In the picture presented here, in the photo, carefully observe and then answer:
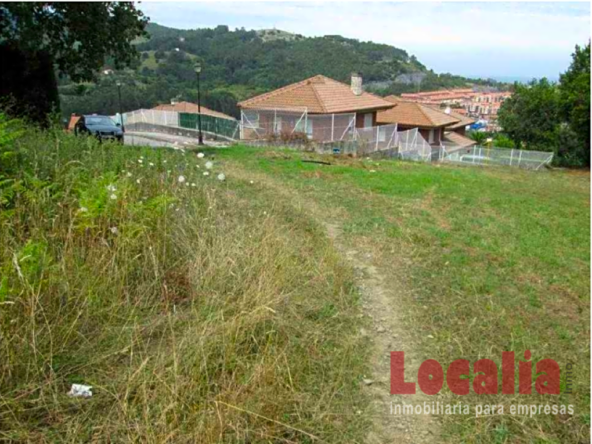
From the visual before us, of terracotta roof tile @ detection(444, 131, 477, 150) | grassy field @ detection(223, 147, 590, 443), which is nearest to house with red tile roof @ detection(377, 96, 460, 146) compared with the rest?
terracotta roof tile @ detection(444, 131, 477, 150)

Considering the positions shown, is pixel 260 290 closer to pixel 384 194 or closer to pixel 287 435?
pixel 287 435

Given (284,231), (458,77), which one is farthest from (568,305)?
(458,77)

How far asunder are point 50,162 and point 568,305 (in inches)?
189

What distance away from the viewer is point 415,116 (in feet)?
98.6

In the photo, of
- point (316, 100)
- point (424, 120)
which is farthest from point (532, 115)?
point (316, 100)

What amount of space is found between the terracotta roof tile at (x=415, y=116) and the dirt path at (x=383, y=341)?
82.5ft

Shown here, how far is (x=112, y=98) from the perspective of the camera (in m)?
35.6

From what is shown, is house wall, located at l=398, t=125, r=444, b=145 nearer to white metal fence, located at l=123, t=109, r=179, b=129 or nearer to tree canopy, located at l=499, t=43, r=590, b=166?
tree canopy, located at l=499, t=43, r=590, b=166

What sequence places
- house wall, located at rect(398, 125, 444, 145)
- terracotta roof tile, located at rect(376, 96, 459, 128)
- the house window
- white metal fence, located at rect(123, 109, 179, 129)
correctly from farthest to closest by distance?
1. house wall, located at rect(398, 125, 444, 145)
2. terracotta roof tile, located at rect(376, 96, 459, 128)
3. white metal fence, located at rect(123, 109, 179, 129)
4. the house window

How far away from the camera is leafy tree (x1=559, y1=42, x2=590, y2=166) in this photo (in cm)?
2261

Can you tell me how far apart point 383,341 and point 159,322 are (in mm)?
1512

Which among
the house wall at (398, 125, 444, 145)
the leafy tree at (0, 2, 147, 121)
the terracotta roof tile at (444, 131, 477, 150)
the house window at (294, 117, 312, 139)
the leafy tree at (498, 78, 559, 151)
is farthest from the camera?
the terracotta roof tile at (444, 131, 477, 150)

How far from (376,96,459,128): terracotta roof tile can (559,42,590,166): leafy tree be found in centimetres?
701

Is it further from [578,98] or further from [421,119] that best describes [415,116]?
[578,98]
